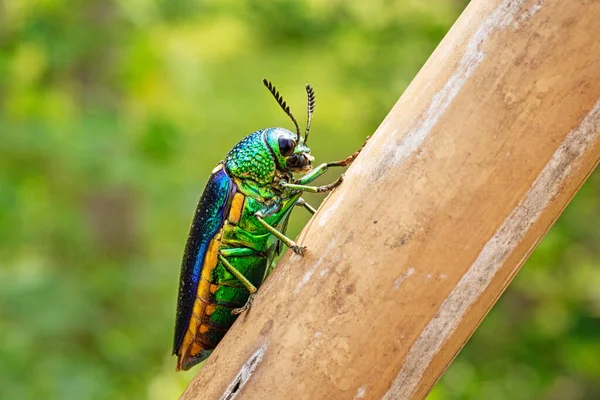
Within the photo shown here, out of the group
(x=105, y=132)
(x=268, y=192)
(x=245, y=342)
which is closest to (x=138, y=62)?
(x=105, y=132)

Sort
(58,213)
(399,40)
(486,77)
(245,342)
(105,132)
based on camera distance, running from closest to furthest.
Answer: (486,77)
(245,342)
(105,132)
(399,40)
(58,213)

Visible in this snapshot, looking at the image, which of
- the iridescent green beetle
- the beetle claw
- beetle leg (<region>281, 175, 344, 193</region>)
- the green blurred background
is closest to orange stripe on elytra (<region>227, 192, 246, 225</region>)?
the iridescent green beetle

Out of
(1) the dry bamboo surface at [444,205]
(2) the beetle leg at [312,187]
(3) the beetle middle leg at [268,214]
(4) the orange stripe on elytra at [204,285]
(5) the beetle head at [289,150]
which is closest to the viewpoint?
(1) the dry bamboo surface at [444,205]

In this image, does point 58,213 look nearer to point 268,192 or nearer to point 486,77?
point 268,192

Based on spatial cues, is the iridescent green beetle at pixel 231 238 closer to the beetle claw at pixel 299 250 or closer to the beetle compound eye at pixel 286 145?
the beetle compound eye at pixel 286 145

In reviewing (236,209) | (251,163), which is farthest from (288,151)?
(236,209)

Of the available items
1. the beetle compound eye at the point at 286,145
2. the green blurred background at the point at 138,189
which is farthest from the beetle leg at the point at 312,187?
the green blurred background at the point at 138,189

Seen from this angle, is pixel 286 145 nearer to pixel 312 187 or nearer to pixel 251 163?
pixel 251 163
